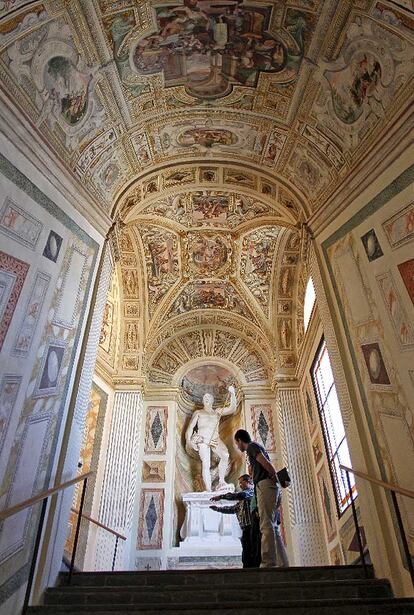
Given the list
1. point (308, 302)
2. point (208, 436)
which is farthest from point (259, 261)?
point (208, 436)

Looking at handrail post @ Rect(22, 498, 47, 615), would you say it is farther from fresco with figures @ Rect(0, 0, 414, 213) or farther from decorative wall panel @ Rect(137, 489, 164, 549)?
decorative wall panel @ Rect(137, 489, 164, 549)

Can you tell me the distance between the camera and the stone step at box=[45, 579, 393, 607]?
13.9 ft

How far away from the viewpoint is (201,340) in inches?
564

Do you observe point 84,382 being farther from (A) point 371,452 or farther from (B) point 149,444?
(B) point 149,444

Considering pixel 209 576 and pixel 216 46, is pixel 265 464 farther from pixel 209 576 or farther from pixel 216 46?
pixel 216 46

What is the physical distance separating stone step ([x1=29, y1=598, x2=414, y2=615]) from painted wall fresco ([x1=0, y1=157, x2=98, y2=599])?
1.24 m

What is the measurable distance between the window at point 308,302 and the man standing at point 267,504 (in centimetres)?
611

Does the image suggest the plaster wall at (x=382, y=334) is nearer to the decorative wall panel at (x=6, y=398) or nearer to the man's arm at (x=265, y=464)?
the man's arm at (x=265, y=464)

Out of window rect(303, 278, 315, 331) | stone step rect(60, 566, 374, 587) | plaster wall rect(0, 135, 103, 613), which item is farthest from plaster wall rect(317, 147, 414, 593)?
window rect(303, 278, 315, 331)

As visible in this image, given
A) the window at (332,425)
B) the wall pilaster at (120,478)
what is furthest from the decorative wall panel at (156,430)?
the window at (332,425)

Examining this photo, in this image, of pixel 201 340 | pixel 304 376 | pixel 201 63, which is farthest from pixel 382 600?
pixel 201 340

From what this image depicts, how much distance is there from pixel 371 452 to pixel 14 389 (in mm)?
4451

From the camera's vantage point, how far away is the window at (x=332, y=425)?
29.0ft

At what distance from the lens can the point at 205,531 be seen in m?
10.8
